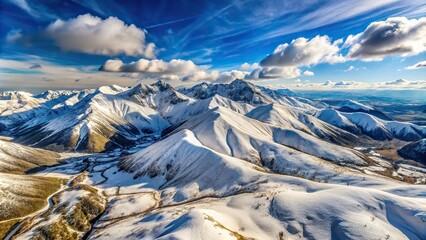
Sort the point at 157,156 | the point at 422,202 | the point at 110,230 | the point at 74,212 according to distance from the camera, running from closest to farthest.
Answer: the point at 422,202 → the point at 110,230 → the point at 74,212 → the point at 157,156

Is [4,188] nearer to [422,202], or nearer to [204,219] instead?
[204,219]

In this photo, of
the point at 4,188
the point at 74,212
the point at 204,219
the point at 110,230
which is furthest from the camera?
the point at 4,188

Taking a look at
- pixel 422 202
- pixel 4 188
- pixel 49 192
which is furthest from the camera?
pixel 49 192

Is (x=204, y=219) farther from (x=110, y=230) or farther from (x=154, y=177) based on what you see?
(x=154, y=177)

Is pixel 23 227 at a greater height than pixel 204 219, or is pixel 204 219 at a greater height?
pixel 204 219

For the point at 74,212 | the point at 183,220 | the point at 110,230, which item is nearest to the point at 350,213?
the point at 183,220

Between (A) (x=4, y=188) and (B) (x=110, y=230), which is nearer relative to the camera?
(B) (x=110, y=230)

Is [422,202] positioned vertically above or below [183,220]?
below

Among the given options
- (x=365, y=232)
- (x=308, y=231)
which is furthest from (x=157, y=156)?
(x=365, y=232)

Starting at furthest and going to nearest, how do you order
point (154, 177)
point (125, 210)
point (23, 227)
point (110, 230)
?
point (154, 177) → point (125, 210) → point (23, 227) → point (110, 230)
